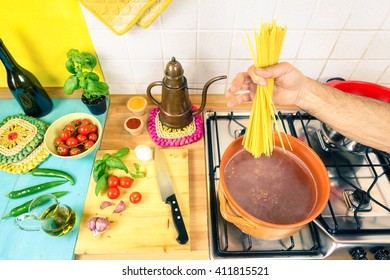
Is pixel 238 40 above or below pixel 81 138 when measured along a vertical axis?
above

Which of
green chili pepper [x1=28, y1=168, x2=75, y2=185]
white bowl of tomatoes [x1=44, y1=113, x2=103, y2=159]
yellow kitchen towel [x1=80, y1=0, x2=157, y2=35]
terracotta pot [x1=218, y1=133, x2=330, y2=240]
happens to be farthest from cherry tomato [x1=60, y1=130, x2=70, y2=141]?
terracotta pot [x1=218, y1=133, x2=330, y2=240]

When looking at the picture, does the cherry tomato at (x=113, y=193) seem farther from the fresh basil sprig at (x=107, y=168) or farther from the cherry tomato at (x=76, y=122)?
the cherry tomato at (x=76, y=122)

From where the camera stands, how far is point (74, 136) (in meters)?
0.91

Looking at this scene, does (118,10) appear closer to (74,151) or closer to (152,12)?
(152,12)

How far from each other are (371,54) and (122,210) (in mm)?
961

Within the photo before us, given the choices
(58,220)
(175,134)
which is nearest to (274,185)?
(175,134)

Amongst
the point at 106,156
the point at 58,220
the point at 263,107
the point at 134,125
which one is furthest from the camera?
the point at 134,125

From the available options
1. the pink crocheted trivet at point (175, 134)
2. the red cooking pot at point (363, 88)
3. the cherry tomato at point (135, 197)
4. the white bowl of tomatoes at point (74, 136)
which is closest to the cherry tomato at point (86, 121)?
the white bowl of tomatoes at point (74, 136)

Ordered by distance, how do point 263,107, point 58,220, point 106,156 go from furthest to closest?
point 106,156, point 58,220, point 263,107

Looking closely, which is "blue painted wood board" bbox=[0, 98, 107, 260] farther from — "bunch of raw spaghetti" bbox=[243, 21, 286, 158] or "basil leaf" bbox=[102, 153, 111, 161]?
"bunch of raw spaghetti" bbox=[243, 21, 286, 158]

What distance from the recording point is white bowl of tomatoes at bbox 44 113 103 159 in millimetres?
872

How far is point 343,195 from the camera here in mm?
823

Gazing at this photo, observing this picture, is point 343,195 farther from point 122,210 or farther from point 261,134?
point 122,210

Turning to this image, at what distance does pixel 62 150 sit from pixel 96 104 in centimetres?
20
